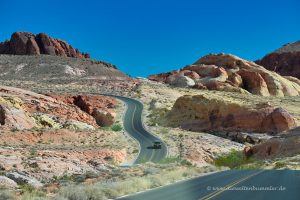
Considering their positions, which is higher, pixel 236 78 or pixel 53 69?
pixel 53 69

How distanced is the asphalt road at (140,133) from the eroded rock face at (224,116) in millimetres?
7135

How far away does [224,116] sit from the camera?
268ft

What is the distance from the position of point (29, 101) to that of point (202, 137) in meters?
26.9

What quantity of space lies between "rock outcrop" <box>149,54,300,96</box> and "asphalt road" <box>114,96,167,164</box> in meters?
26.6

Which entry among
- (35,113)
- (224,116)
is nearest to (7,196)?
(35,113)

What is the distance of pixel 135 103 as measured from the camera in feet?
341

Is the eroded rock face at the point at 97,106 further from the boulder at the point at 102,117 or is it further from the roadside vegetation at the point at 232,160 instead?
the roadside vegetation at the point at 232,160

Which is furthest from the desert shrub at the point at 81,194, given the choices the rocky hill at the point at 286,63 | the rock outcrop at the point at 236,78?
the rocky hill at the point at 286,63

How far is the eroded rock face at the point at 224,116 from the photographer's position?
247ft

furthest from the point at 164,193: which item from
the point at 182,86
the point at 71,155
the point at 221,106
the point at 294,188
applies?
the point at 182,86

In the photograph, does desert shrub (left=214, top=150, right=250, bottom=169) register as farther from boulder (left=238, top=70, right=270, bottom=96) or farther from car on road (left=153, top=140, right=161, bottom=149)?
boulder (left=238, top=70, right=270, bottom=96)

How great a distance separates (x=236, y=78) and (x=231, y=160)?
216 feet

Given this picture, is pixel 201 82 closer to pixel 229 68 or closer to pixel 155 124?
pixel 229 68

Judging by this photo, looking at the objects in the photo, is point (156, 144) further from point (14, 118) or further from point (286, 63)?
point (286, 63)
